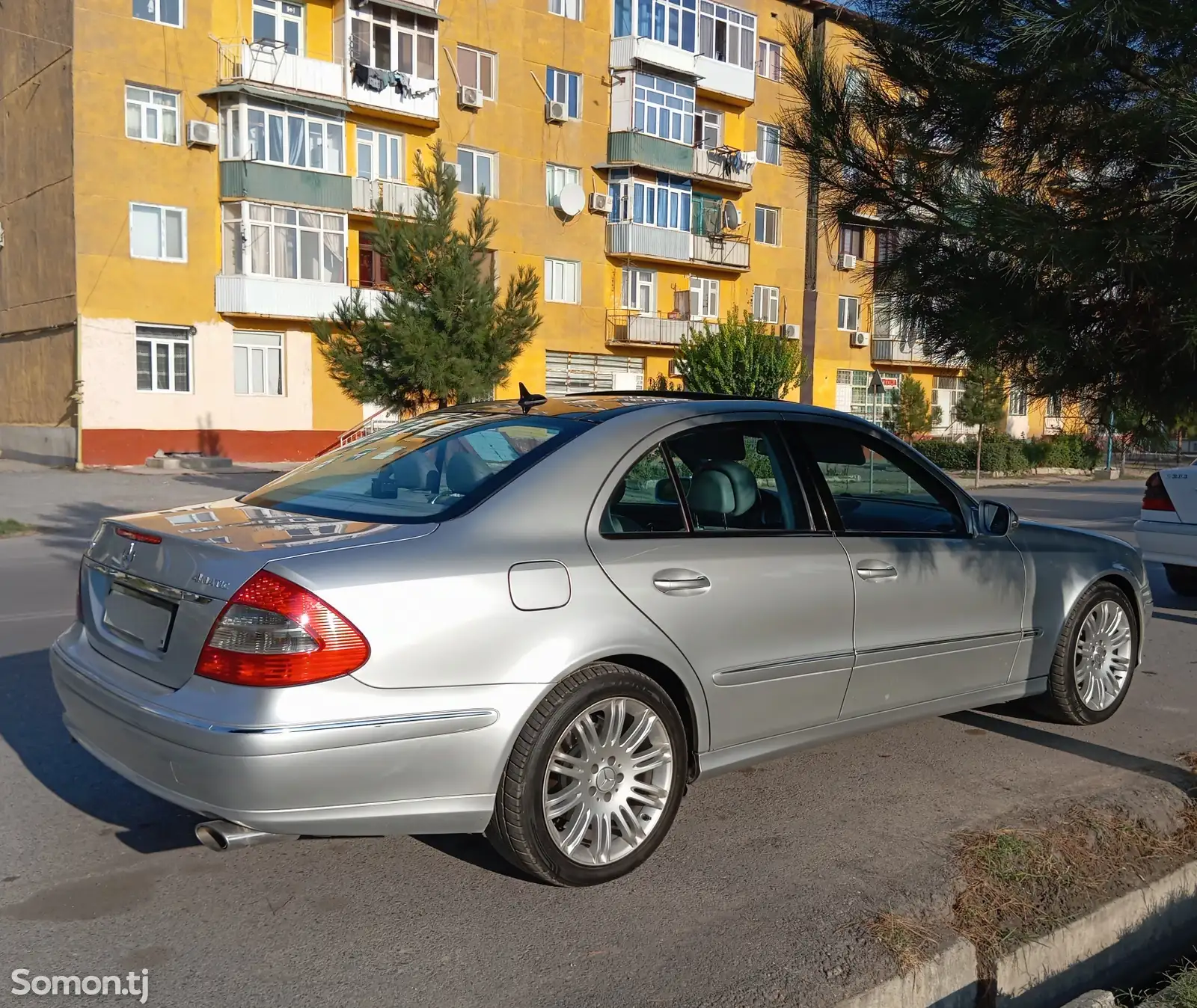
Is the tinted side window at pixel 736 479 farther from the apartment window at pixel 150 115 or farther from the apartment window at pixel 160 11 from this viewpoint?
the apartment window at pixel 160 11

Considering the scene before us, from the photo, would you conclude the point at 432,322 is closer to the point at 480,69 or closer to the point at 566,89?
the point at 480,69

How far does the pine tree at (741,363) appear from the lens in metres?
25.0

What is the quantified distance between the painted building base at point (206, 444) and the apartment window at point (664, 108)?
14807 millimetres

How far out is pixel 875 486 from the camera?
5430 millimetres

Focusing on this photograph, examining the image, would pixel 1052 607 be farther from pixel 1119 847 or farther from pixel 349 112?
pixel 349 112

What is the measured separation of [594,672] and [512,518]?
57 centimetres

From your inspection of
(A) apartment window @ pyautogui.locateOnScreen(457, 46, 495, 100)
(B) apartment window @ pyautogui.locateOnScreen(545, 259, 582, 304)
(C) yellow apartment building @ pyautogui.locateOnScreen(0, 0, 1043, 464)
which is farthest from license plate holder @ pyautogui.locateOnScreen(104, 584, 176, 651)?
(B) apartment window @ pyautogui.locateOnScreen(545, 259, 582, 304)

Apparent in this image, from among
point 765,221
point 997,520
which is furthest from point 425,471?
point 765,221

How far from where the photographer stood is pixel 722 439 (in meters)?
4.62

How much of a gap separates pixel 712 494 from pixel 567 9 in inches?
1408

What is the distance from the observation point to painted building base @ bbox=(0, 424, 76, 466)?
1163 inches

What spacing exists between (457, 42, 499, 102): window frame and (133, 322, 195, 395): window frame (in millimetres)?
11193

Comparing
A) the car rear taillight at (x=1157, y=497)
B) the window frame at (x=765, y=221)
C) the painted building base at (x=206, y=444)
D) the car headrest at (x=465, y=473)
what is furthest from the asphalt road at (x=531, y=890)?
the window frame at (x=765, y=221)

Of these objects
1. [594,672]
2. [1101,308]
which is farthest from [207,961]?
[1101,308]
